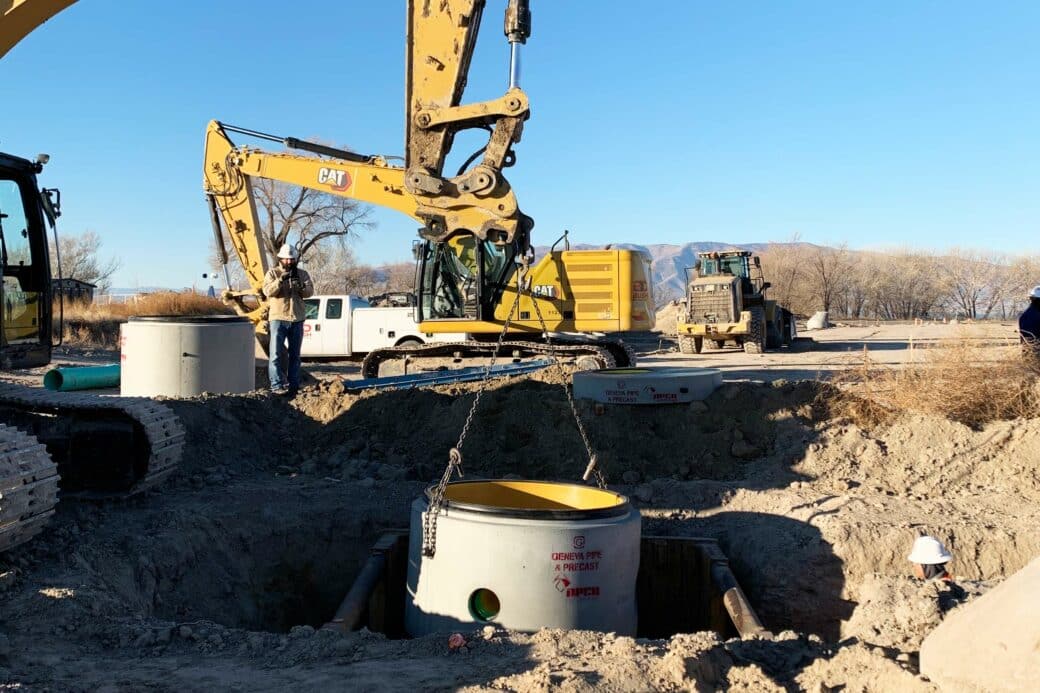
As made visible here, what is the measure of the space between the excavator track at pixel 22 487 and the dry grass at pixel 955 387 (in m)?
6.59

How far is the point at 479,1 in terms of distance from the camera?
962cm

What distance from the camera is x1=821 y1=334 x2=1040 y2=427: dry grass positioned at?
8172 mm

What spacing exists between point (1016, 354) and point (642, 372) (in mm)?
3476

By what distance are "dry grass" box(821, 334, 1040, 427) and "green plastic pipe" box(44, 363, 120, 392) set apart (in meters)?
9.80

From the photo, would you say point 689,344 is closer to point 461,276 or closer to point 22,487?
point 461,276

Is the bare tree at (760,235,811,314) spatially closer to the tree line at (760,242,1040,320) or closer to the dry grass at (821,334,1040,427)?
the tree line at (760,242,1040,320)

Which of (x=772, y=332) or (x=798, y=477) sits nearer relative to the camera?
(x=798, y=477)

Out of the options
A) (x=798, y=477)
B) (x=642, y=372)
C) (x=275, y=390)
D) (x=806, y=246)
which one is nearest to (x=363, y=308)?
(x=275, y=390)

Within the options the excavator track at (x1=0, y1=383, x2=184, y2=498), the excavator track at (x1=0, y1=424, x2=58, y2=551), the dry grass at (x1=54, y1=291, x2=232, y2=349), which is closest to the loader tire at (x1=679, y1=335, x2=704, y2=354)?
the dry grass at (x1=54, y1=291, x2=232, y2=349)

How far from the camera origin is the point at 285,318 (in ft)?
32.6

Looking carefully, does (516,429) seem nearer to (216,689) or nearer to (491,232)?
(491,232)

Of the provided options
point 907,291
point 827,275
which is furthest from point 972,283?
point 827,275

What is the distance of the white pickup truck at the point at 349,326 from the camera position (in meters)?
17.6

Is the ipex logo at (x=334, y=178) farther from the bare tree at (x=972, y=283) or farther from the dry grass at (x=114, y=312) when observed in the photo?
the bare tree at (x=972, y=283)
